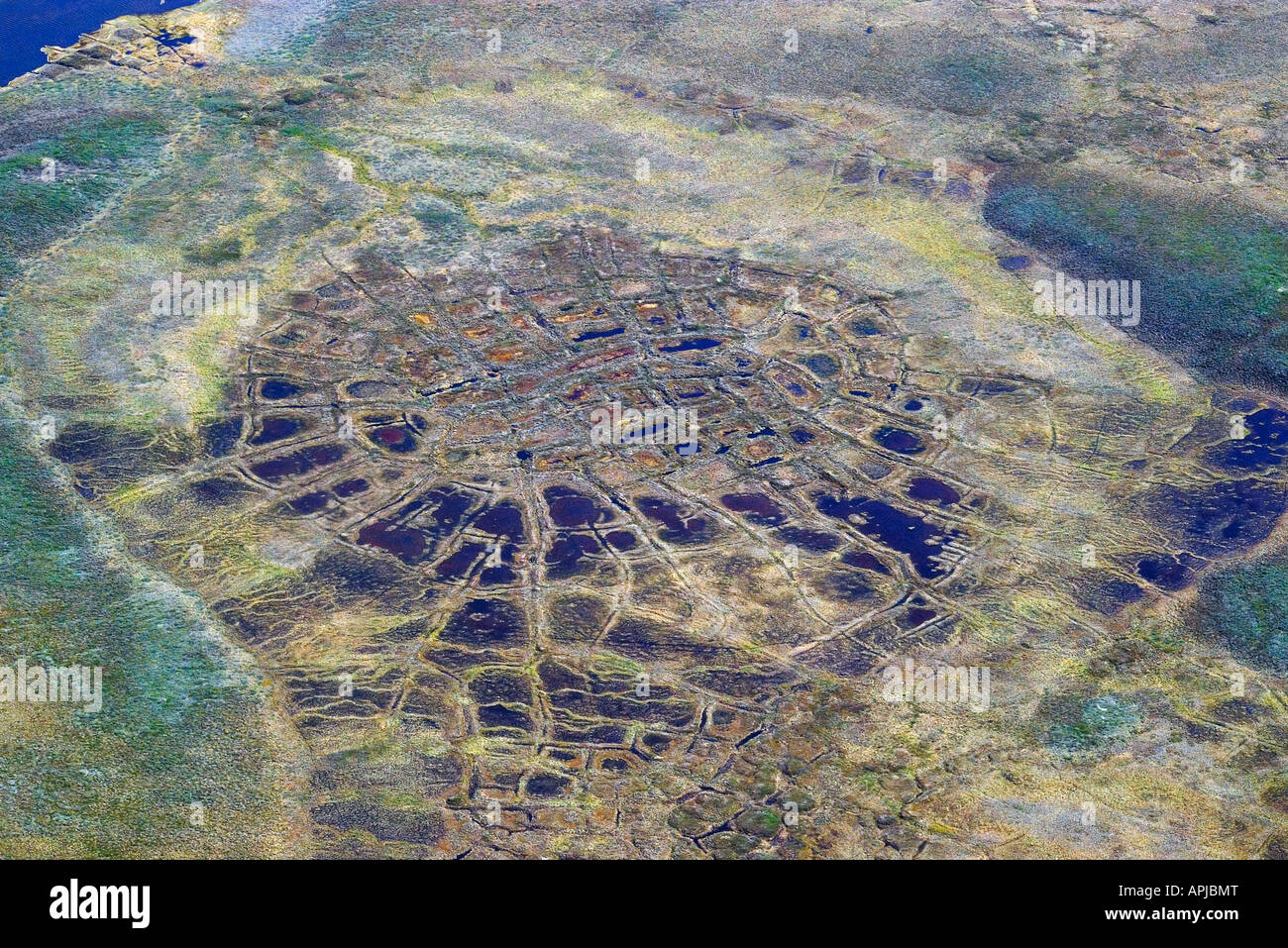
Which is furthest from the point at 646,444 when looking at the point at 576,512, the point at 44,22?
the point at 44,22

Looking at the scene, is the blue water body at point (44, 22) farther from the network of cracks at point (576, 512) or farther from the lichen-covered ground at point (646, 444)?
the network of cracks at point (576, 512)

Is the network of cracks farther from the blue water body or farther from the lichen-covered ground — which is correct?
the blue water body

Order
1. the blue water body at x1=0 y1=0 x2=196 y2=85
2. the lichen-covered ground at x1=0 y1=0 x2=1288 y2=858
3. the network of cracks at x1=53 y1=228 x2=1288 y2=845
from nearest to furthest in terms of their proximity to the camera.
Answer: the lichen-covered ground at x1=0 y1=0 x2=1288 y2=858 → the network of cracks at x1=53 y1=228 x2=1288 y2=845 → the blue water body at x1=0 y1=0 x2=196 y2=85

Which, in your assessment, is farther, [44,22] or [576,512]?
[44,22]

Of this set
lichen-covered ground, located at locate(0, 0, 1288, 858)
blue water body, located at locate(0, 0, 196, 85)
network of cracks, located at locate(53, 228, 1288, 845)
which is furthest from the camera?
blue water body, located at locate(0, 0, 196, 85)

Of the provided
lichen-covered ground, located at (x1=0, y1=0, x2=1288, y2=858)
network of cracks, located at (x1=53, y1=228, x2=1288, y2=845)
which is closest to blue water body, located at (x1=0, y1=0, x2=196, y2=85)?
lichen-covered ground, located at (x1=0, y1=0, x2=1288, y2=858)

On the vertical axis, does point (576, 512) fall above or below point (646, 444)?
below

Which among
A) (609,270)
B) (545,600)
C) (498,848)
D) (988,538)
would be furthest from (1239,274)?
(498,848)

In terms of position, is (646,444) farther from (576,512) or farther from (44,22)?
(44,22)
